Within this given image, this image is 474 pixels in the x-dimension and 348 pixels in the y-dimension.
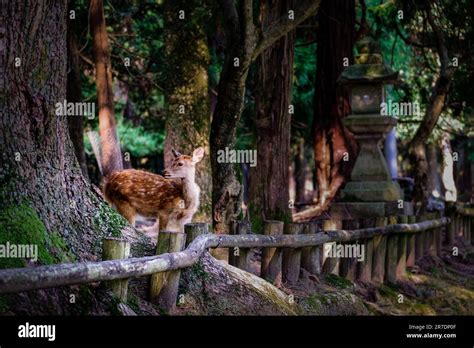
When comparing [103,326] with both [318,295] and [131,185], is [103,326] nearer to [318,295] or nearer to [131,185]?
[318,295]

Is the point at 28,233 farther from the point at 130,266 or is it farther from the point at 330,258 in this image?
the point at 330,258

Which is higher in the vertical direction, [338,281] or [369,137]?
[369,137]

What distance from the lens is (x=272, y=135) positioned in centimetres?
1430

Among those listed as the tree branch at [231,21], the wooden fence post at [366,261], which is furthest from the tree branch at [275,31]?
the wooden fence post at [366,261]

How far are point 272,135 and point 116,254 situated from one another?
791cm

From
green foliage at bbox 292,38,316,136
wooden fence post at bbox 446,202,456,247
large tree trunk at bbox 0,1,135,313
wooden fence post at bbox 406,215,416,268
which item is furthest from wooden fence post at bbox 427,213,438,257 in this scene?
large tree trunk at bbox 0,1,135,313

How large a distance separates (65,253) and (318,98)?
12288 mm

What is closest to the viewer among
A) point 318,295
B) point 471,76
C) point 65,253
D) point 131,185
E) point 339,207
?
point 65,253

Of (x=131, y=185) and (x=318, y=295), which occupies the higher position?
(x=131, y=185)

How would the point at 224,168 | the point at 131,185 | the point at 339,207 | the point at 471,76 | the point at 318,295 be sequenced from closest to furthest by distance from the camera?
the point at 318,295, the point at 224,168, the point at 131,185, the point at 339,207, the point at 471,76

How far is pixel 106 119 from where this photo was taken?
1552 centimetres

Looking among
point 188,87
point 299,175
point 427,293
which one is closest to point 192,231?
point 427,293

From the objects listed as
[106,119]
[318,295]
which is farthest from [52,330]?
[106,119]

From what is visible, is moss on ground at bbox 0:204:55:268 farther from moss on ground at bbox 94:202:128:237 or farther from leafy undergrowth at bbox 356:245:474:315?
leafy undergrowth at bbox 356:245:474:315
